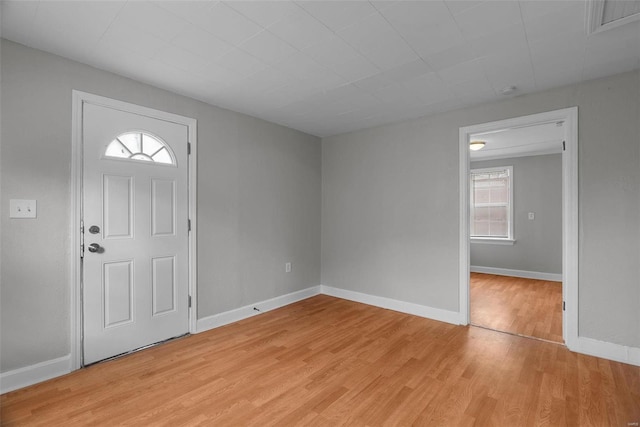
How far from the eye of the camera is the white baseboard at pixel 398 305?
347 cm

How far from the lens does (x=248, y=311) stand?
3.63 m

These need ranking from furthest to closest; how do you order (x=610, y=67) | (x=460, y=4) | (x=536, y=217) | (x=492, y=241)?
(x=492, y=241)
(x=536, y=217)
(x=610, y=67)
(x=460, y=4)

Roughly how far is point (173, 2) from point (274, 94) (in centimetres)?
138

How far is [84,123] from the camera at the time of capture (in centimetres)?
243

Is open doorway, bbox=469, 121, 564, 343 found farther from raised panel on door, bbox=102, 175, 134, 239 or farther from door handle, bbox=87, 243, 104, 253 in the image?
door handle, bbox=87, 243, 104, 253

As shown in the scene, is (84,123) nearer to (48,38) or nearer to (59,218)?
(48,38)

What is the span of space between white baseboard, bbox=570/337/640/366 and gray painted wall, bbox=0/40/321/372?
10.4 ft

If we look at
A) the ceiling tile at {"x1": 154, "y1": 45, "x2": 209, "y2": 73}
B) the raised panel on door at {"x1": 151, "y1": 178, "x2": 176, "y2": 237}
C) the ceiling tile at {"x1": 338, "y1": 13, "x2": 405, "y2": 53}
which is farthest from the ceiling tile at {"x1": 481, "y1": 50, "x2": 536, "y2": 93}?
the raised panel on door at {"x1": 151, "y1": 178, "x2": 176, "y2": 237}

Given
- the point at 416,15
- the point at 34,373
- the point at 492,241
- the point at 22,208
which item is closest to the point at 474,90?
the point at 416,15

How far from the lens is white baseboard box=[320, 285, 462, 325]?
3.47 meters

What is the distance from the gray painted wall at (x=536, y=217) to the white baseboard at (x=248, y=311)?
4.29 meters

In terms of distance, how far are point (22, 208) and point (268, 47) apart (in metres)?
2.16

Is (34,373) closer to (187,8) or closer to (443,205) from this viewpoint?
(187,8)

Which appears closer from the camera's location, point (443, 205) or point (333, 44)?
point (333, 44)
